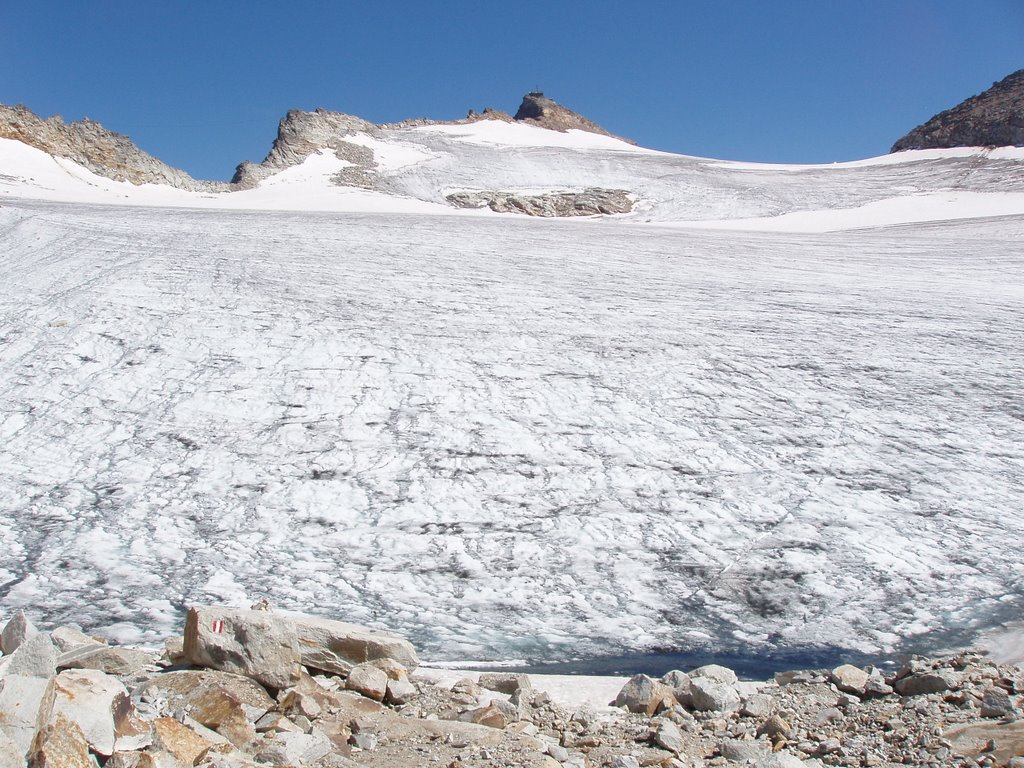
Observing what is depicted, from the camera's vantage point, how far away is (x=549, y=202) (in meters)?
20.4

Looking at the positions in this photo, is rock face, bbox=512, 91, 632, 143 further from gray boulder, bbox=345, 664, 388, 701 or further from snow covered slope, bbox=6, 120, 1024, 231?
gray boulder, bbox=345, 664, 388, 701

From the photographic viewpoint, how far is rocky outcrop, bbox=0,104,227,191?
Answer: 1992cm

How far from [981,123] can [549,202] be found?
1591cm

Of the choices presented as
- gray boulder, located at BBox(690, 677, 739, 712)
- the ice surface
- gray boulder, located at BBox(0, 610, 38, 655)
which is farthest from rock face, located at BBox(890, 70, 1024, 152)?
gray boulder, located at BBox(0, 610, 38, 655)

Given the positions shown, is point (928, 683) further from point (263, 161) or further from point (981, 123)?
point (981, 123)

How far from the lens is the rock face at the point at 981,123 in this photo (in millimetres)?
24406

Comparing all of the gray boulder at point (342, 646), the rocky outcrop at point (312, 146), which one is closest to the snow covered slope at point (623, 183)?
the rocky outcrop at point (312, 146)

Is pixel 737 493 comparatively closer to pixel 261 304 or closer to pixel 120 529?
pixel 120 529

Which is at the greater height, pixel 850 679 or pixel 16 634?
pixel 16 634

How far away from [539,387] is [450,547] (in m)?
1.84

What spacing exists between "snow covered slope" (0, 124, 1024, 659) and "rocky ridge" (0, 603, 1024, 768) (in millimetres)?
495

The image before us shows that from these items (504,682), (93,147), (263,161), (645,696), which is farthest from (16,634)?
(263,161)

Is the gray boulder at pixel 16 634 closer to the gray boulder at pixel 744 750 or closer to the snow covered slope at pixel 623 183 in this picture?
the gray boulder at pixel 744 750

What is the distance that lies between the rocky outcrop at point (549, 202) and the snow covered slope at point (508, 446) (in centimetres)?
1124
